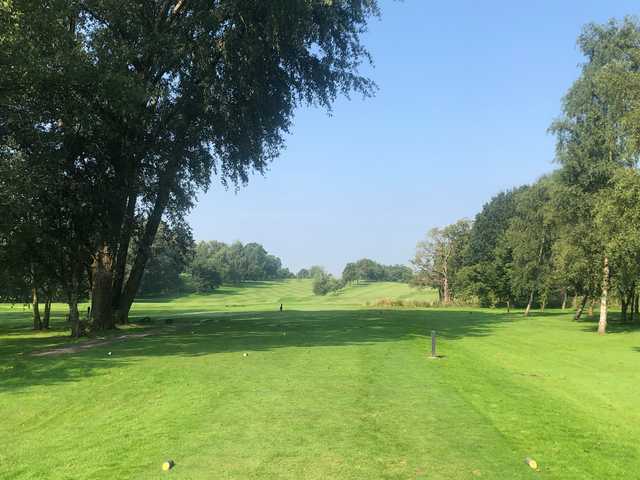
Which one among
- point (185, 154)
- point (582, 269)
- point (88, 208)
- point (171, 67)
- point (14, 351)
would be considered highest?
point (171, 67)

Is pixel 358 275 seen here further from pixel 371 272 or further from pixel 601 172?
pixel 601 172

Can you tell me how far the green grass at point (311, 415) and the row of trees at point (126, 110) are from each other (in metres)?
6.44

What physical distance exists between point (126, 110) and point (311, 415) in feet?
54.0

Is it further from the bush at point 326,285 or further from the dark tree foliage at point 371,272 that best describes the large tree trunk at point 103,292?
the dark tree foliage at point 371,272

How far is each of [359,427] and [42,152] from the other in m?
17.5

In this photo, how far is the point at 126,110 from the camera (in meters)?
20.9

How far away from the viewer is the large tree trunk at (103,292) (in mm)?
27234

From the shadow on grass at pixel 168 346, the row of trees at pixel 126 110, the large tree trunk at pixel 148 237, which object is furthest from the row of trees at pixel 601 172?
the large tree trunk at pixel 148 237

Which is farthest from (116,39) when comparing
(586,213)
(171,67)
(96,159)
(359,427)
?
(586,213)

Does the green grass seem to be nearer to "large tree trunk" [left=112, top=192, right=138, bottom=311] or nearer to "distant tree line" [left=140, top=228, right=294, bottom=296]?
"large tree trunk" [left=112, top=192, right=138, bottom=311]

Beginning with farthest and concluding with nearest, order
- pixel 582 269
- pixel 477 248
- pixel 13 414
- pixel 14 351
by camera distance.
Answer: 1. pixel 477 248
2. pixel 582 269
3. pixel 14 351
4. pixel 13 414

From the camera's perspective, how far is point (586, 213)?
109ft

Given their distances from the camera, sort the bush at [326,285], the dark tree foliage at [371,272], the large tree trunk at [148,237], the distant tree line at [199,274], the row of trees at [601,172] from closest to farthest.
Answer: the row of trees at [601,172]
the large tree trunk at [148,237]
the distant tree line at [199,274]
the bush at [326,285]
the dark tree foliage at [371,272]

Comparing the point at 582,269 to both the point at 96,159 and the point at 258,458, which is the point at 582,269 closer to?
the point at 96,159
